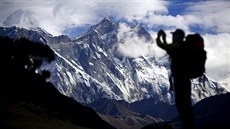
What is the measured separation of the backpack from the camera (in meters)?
11.0

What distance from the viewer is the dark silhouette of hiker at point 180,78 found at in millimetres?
10695

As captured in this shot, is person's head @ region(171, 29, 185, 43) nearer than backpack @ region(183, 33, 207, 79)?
No

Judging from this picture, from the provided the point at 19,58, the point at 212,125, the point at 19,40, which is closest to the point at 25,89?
the point at 19,58

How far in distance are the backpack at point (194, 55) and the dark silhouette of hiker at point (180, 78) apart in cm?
12

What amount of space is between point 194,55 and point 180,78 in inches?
25.2

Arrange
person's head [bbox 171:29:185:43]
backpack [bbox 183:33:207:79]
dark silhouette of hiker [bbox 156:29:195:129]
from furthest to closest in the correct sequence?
person's head [bbox 171:29:185:43] → backpack [bbox 183:33:207:79] → dark silhouette of hiker [bbox 156:29:195:129]

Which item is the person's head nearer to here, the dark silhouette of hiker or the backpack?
the dark silhouette of hiker

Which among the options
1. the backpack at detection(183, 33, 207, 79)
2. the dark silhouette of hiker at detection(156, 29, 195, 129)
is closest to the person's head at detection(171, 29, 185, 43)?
the dark silhouette of hiker at detection(156, 29, 195, 129)

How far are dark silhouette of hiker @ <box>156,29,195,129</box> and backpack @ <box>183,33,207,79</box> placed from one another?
121 mm

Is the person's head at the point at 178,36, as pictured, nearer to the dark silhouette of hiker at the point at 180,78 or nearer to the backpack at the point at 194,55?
the dark silhouette of hiker at the point at 180,78

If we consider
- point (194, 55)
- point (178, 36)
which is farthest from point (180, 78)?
point (178, 36)

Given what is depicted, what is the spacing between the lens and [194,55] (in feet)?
36.5

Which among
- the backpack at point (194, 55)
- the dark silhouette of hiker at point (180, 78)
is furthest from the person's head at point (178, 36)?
the backpack at point (194, 55)

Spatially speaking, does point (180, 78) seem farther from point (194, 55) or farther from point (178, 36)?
point (178, 36)
